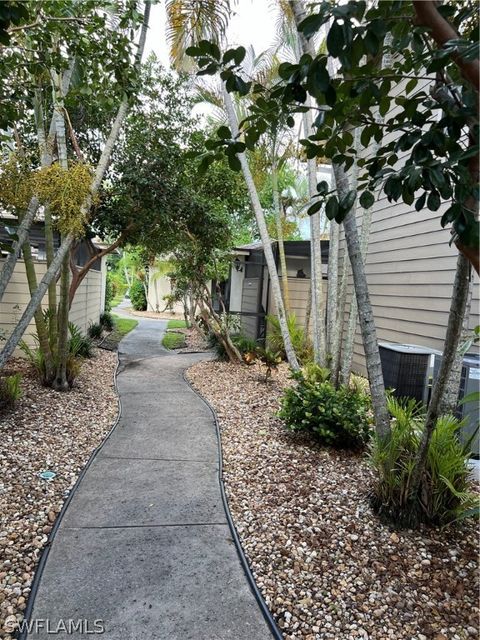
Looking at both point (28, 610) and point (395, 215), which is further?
point (395, 215)

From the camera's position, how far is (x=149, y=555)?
2139 millimetres

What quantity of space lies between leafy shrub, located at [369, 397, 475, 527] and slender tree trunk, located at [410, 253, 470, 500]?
0.30 feet

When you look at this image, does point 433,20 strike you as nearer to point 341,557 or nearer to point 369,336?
point 369,336

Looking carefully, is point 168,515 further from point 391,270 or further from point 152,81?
point 152,81

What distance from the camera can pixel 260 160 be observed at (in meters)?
7.45

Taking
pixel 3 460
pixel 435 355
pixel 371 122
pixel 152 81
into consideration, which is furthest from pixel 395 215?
pixel 3 460

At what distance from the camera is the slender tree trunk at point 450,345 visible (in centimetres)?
181

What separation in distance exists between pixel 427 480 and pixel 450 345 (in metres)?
0.84

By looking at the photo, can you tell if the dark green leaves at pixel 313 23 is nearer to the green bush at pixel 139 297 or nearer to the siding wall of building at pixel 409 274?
the siding wall of building at pixel 409 274

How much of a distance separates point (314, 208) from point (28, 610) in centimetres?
207

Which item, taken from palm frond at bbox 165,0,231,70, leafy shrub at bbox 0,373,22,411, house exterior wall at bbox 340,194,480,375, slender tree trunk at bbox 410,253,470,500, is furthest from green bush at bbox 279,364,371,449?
palm frond at bbox 165,0,231,70

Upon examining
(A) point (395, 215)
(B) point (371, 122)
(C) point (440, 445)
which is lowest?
(C) point (440, 445)

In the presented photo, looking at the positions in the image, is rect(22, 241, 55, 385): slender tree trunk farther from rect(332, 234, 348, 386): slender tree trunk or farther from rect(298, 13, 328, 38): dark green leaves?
rect(298, 13, 328, 38): dark green leaves

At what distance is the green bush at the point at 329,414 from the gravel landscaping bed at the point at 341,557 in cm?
17
